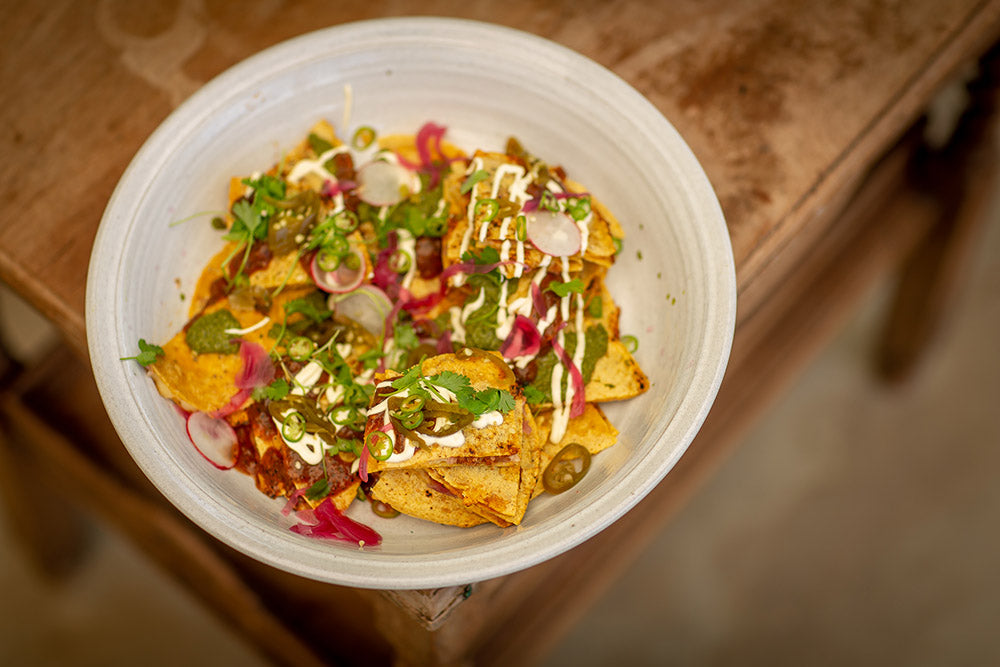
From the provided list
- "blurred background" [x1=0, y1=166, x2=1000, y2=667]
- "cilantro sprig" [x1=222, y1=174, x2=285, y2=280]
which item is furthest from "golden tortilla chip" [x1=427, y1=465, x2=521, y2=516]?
"blurred background" [x1=0, y1=166, x2=1000, y2=667]

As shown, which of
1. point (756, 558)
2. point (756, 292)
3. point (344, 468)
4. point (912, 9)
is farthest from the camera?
point (756, 558)

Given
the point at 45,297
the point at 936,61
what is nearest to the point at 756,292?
the point at 936,61

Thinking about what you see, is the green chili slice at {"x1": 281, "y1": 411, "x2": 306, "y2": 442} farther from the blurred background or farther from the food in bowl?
the blurred background

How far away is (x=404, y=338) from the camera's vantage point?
1.29 meters

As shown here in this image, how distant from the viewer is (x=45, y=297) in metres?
1.40

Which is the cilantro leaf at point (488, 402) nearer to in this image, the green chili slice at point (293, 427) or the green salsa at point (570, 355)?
the green salsa at point (570, 355)

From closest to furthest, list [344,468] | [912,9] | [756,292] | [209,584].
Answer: [344,468], [756,292], [912,9], [209,584]

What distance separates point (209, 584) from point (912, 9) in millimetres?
1996

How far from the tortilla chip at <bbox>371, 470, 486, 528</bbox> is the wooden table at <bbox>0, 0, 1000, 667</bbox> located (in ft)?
0.48

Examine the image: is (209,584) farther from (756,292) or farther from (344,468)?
(756,292)

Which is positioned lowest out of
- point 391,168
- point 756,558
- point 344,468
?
point 756,558

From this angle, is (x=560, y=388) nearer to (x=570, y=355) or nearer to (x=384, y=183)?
(x=570, y=355)

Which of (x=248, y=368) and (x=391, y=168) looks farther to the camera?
(x=391, y=168)

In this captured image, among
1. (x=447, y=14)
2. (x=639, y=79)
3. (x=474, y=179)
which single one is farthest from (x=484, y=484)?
(x=447, y=14)
